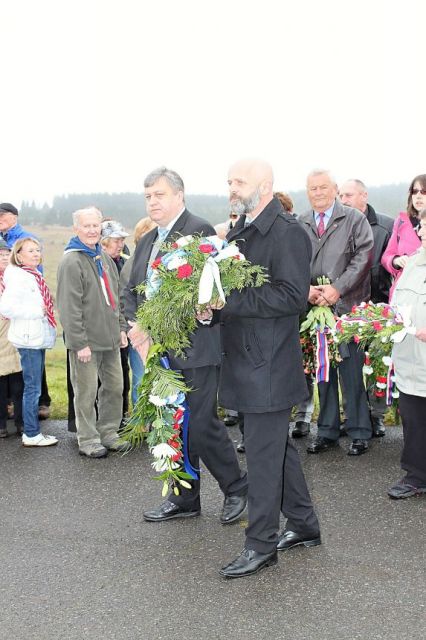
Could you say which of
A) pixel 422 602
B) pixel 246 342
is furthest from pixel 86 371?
pixel 422 602

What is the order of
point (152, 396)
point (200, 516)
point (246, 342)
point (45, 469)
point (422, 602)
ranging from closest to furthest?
point (422, 602), point (246, 342), point (152, 396), point (200, 516), point (45, 469)

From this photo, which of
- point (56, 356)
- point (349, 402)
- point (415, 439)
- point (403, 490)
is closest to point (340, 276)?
point (349, 402)

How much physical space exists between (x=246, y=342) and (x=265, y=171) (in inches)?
35.8

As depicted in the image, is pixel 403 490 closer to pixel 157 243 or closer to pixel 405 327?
pixel 405 327

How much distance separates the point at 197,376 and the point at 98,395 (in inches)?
99.4

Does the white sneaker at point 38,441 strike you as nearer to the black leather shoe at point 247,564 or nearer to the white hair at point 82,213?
the white hair at point 82,213

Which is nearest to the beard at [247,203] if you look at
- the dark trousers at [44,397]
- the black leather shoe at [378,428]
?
the black leather shoe at [378,428]

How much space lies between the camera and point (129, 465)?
6379 millimetres

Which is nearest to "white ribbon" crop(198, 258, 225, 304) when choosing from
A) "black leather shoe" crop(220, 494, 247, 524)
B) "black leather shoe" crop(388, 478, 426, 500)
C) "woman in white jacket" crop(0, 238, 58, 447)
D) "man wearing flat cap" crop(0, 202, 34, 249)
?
"black leather shoe" crop(220, 494, 247, 524)

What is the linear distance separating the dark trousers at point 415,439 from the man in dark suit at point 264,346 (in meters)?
1.47

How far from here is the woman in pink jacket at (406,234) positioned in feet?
20.8

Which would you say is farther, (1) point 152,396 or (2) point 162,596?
(1) point 152,396

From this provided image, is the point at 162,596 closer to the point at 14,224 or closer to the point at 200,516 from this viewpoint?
the point at 200,516

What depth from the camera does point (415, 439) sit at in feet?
18.4
